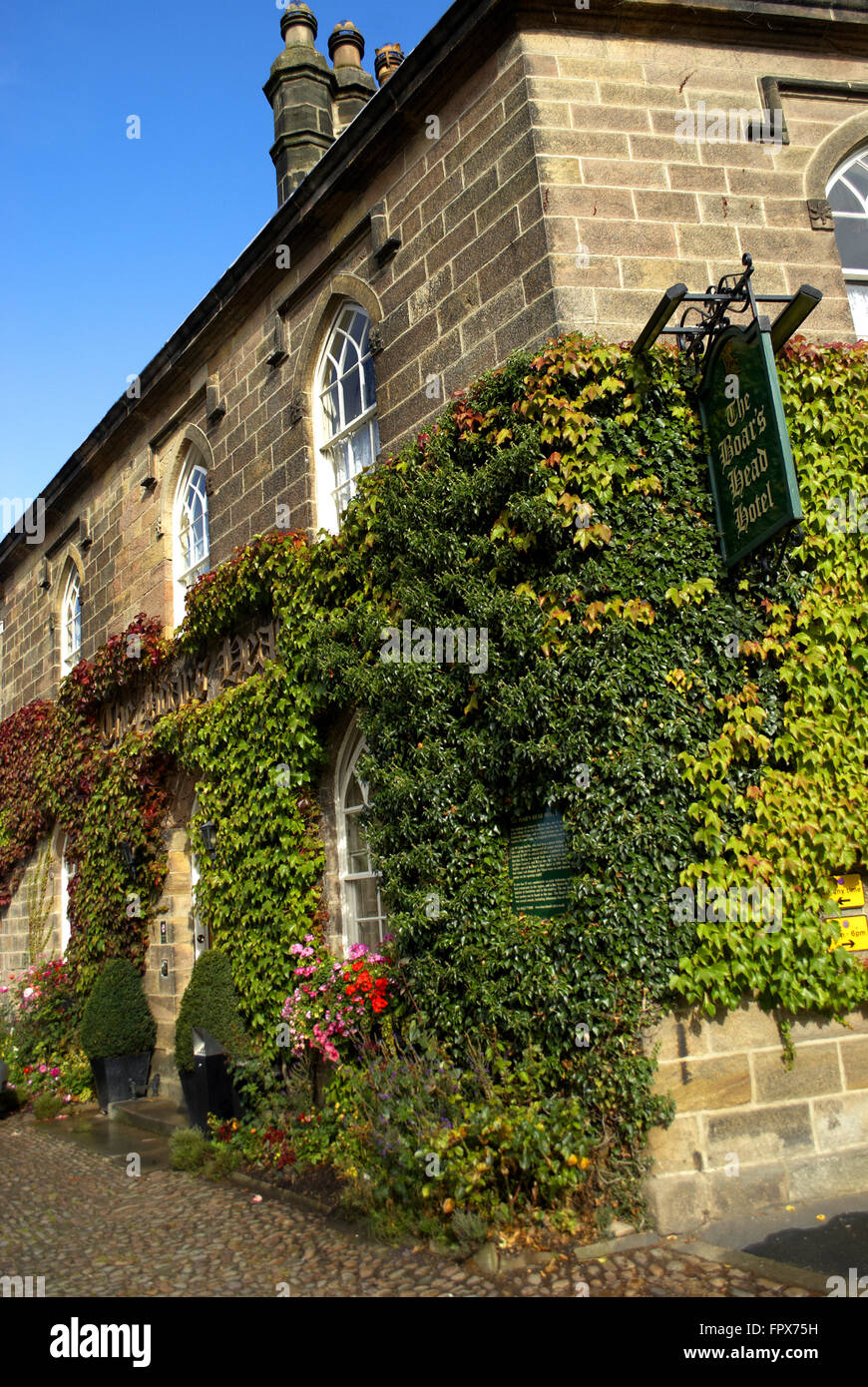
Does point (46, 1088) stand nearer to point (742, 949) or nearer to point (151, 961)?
point (151, 961)

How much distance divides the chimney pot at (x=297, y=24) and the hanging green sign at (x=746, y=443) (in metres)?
7.63

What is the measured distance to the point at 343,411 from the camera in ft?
29.5

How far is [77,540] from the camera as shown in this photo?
14.3 meters

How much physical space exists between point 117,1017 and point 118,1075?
548 mm

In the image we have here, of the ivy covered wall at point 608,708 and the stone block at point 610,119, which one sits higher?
the stone block at point 610,119

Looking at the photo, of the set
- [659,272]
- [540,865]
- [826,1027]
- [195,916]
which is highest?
[659,272]

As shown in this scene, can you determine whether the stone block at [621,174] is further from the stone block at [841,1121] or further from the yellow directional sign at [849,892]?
the stone block at [841,1121]

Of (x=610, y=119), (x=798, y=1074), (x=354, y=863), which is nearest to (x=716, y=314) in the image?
(x=610, y=119)

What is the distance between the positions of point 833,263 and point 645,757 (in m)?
3.85

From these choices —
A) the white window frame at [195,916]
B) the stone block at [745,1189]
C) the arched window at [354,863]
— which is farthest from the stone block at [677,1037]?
the white window frame at [195,916]

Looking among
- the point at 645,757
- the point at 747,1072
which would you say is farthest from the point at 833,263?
the point at 747,1072
